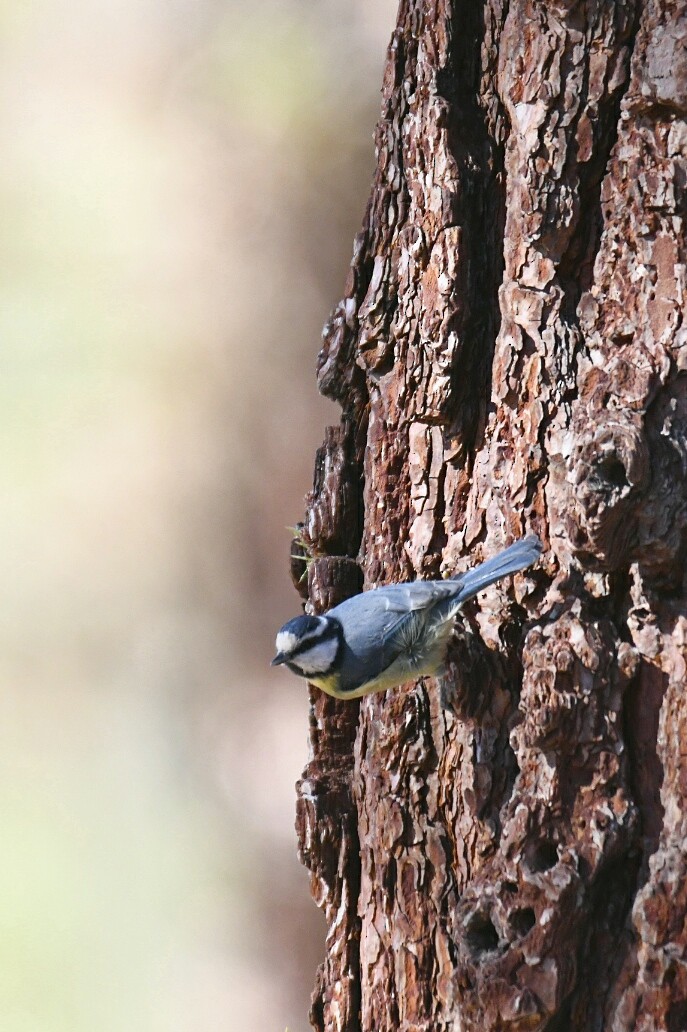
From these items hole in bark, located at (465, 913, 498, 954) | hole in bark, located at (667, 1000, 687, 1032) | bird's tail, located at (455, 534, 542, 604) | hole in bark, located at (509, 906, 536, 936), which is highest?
bird's tail, located at (455, 534, 542, 604)

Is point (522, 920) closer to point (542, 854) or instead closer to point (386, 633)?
point (542, 854)

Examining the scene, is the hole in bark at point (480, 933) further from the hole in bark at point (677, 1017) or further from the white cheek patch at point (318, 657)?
the white cheek patch at point (318, 657)

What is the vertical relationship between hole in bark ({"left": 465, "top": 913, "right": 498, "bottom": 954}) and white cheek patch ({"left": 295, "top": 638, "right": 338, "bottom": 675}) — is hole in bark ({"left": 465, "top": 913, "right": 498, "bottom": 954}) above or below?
below

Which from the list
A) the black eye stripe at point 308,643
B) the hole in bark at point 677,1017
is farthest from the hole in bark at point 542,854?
the black eye stripe at point 308,643

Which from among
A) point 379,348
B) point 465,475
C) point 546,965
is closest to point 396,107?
point 379,348

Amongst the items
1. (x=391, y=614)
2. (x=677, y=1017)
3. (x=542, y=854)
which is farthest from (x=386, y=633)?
(x=677, y=1017)

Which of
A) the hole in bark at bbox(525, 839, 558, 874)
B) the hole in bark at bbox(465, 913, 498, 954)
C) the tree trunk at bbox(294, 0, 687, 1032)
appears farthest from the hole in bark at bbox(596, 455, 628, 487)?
the hole in bark at bbox(465, 913, 498, 954)

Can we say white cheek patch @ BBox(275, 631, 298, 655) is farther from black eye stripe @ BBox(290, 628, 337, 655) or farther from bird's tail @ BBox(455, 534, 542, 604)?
bird's tail @ BBox(455, 534, 542, 604)
